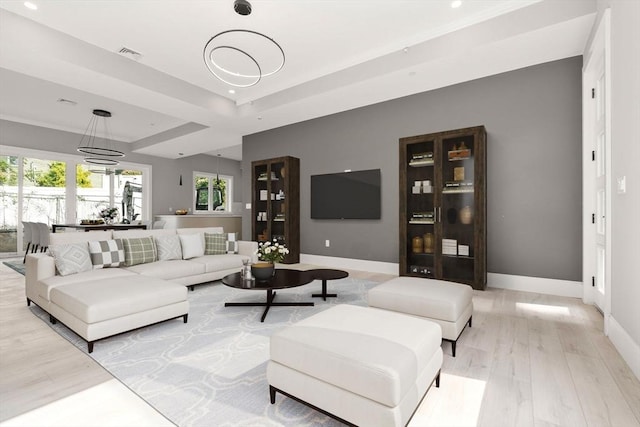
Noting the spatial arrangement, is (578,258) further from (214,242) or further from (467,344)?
(214,242)

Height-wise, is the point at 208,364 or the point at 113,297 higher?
the point at 113,297

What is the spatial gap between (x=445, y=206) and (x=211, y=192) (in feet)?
27.8

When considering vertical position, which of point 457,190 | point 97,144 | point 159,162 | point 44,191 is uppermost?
point 97,144

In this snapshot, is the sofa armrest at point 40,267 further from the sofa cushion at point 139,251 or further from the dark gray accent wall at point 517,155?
the dark gray accent wall at point 517,155

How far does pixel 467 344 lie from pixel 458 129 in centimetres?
290

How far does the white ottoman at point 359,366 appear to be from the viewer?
125 cm

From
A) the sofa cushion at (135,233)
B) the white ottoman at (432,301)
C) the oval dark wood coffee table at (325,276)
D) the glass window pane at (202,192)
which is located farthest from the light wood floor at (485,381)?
the glass window pane at (202,192)

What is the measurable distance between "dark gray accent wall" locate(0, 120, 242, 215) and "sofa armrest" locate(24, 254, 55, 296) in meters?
5.60

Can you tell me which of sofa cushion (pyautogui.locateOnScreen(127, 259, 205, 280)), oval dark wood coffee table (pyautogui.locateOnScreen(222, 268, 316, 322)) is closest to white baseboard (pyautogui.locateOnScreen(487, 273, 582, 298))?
oval dark wood coffee table (pyautogui.locateOnScreen(222, 268, 316, 322))

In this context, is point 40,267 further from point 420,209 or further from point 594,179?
point 594,179

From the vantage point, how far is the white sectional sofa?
93.0 inches

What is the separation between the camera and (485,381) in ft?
6.16

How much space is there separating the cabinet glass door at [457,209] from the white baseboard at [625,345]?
70.2 inches

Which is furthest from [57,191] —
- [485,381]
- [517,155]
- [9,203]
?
[517,155]
